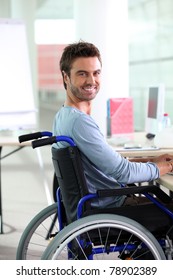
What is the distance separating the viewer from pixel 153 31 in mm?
7699

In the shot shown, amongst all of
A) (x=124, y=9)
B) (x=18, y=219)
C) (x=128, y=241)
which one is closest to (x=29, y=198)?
(x=18, y=219)

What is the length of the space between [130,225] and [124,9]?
10.5 ft

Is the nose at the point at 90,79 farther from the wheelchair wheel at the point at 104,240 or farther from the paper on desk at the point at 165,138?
the paper on desk at the point at 165,138

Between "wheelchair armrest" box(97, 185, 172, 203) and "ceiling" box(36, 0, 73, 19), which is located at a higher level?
"ceiling" box(36, 0, 73, 19)

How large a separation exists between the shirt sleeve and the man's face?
0.43ft

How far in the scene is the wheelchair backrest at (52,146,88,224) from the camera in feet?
6.07

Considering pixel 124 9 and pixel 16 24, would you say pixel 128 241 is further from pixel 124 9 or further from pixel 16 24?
pixel 124 9

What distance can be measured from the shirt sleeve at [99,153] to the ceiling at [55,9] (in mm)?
9324

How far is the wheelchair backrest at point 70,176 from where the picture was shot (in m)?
1.85

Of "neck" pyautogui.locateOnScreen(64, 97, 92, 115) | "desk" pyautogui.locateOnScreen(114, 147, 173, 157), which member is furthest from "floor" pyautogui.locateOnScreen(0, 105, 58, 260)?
"neck" pyautogui.locateOnScreen(64, 97, 92, 115)

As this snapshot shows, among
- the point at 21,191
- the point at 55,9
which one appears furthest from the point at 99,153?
the point at 55,9

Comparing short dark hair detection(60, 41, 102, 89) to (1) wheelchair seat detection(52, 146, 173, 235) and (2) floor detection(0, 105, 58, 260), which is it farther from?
(2) floor detection(0, 105, 58, 260)

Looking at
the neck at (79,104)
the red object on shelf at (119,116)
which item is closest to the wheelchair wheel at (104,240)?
the neck at (79,104)

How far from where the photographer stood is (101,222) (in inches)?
69.0
